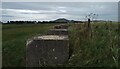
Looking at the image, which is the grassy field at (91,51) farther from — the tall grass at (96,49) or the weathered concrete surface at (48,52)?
the weathered concrete surface at (48,52)

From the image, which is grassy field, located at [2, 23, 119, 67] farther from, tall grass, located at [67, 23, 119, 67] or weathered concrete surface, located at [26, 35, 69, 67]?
weathered concrete surface, located at [26, 35, 69, 67]

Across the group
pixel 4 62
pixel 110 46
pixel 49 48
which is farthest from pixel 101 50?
pixel 4 62

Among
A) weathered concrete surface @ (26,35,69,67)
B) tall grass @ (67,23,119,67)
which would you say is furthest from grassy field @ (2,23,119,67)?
weathered concrete surface @ (26,35,69,67)

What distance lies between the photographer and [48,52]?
294 inches

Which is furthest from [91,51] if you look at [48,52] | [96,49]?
[48,52]

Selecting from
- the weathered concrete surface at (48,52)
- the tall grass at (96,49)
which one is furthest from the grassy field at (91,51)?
the weathered concrete surface at (48,52)

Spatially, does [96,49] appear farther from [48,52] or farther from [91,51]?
[48,52]

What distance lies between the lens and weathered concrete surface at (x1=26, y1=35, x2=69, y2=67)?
7.44m

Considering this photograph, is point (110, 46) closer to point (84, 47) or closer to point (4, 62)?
point (84, 47)

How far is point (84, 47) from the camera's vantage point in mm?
7988

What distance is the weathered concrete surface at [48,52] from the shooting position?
7.44 m

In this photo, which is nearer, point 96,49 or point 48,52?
point 48,52

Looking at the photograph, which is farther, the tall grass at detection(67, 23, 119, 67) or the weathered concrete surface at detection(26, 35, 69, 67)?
the weathered concrete surface at detection(26, 35, 69, 67)

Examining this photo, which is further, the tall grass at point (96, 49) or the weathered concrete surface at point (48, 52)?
the weathered concrete surface at point (48, 52)
